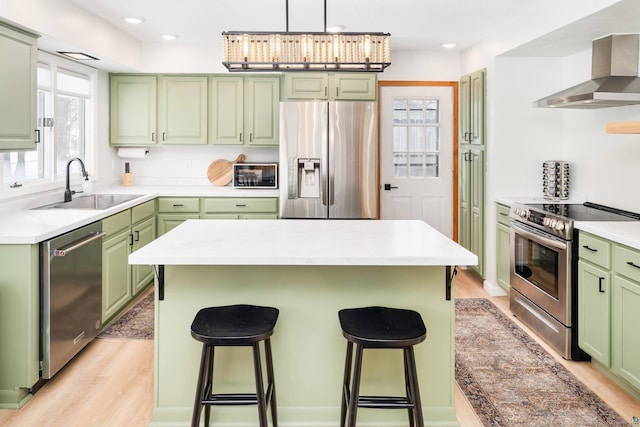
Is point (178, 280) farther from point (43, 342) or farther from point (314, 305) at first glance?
point (43, 342)

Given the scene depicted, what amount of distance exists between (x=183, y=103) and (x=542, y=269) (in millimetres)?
3705

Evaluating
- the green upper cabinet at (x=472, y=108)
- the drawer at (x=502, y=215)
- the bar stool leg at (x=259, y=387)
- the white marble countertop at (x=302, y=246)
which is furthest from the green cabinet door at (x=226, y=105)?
the bar stool leg at (x=259, y=387)

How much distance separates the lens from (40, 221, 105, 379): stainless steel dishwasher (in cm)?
267

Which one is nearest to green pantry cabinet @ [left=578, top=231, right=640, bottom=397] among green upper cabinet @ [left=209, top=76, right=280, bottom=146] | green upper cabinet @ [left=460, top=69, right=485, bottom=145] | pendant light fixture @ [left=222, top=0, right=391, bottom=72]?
pendant light fixture @ [left=222, top=0, right=391, bottom=72]

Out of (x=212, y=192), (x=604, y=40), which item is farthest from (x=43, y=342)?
(x=604, y=40)

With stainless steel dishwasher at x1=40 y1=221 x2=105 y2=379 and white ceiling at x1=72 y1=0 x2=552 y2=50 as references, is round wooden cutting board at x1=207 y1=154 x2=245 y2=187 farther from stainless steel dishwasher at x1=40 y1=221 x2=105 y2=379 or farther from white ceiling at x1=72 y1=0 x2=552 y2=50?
stainless steel dishwasher at x1=40 y1=221 x2=105 y2=379

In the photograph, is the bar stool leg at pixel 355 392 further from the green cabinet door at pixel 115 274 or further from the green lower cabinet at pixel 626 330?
the green cabinet door at pixel 115 274

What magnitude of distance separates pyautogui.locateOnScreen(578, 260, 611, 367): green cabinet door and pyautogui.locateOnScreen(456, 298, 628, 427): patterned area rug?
0.68ft

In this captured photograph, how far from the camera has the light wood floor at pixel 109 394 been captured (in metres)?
2.43

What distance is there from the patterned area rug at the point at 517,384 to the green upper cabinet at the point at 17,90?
116 inches

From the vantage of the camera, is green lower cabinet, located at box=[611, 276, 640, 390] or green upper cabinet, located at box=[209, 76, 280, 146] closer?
green lower cabinet, located at box=[611, 276, 640, 390]

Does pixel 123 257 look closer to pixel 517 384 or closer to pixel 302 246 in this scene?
pixel 302 246

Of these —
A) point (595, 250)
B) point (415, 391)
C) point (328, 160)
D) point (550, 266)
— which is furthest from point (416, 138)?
point (415, 391)

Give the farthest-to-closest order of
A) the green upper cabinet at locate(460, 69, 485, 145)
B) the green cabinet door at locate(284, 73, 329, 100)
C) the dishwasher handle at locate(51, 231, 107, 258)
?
1. the green cabinet door at locate(284, 73, 329, 100)
2. the green upper cabinet at locate(460, 69, 485, 145)
3. the dishwasher handle at locate(51, 231, 107, 258)
